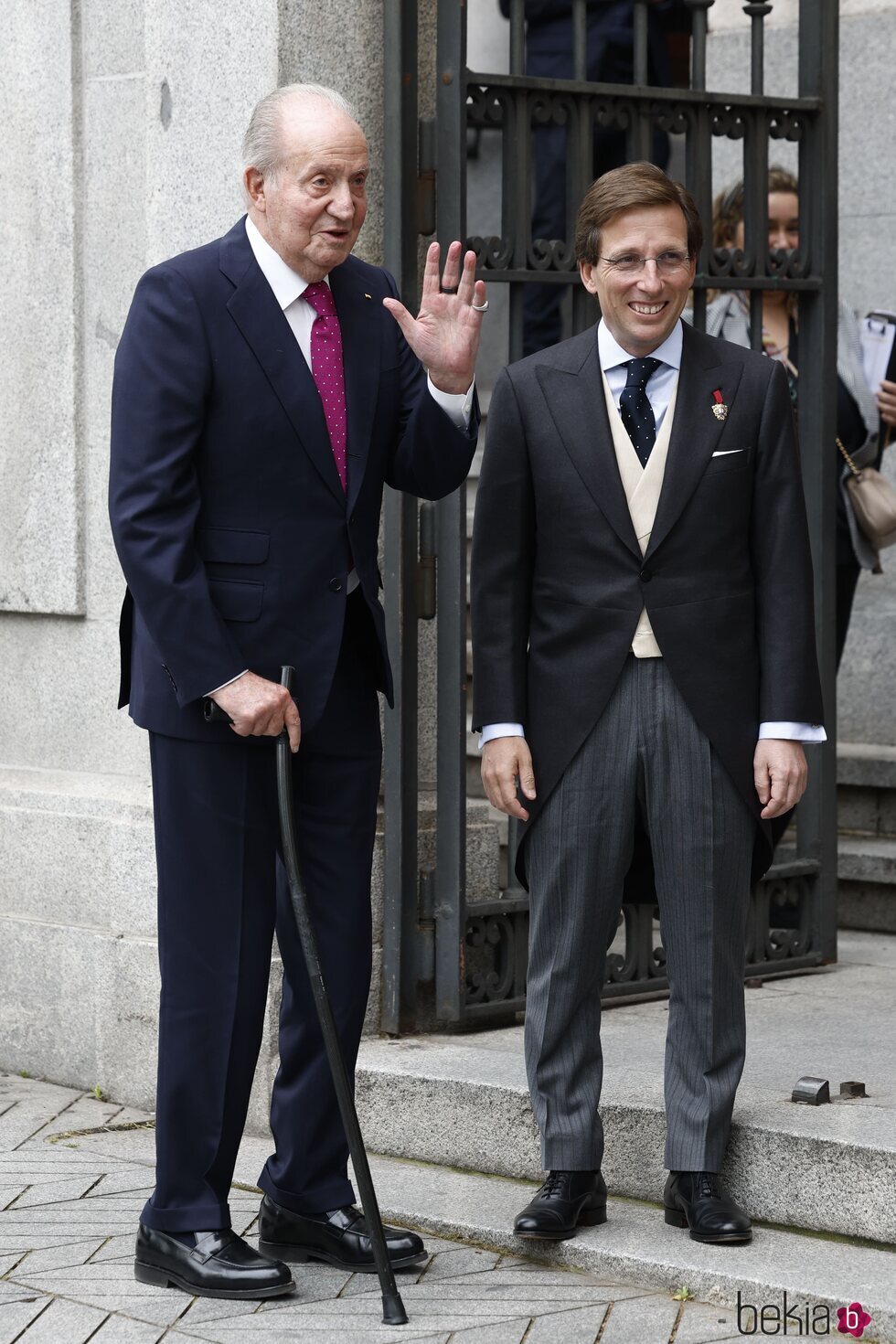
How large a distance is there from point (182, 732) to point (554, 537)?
31.4 inches

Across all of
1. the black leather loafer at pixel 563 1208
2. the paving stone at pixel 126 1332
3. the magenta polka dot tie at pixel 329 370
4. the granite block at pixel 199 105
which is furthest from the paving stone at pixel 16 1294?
the granite block at pixel 199 105

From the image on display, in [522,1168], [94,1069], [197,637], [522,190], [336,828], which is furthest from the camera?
[94,1069]

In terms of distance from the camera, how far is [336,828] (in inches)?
158

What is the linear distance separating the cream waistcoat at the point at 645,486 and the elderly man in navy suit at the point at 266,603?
299mm

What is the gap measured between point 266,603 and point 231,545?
0.12 m

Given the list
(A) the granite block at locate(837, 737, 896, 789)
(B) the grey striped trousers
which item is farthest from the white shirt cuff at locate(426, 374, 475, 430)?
(A) the granite block at locate(837, 737, 896, 789)

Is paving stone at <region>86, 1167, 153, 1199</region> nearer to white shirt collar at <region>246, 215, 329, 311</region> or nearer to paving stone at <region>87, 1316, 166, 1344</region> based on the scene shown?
paving stone at <region>87, 1316, 166, 1344</region>

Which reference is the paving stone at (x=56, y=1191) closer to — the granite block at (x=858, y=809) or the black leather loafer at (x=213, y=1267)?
the black leather loafer at (x=213, y=1267)

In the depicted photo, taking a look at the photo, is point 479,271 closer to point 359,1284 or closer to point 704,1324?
point 359,1284

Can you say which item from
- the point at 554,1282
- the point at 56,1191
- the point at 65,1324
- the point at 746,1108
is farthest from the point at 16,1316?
the point at 746,1108

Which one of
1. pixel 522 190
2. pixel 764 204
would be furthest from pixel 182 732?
pixel 764 204

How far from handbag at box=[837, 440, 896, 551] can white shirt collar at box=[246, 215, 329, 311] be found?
8.38 feet

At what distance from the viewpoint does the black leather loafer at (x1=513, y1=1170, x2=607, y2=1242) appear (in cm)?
402

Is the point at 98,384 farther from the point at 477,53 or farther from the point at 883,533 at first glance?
the point at 477,53
